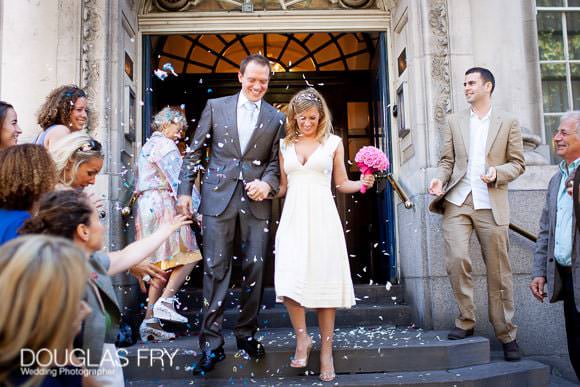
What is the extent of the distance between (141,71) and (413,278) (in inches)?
160

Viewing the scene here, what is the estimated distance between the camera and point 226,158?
466 centimetres

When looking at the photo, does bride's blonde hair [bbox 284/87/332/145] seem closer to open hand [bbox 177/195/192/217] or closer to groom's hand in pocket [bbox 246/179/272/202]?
groom's hand in pocket [bbox 246/179/272/202]

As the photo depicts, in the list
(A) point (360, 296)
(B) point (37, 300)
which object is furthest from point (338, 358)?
(B) point (37, 300)

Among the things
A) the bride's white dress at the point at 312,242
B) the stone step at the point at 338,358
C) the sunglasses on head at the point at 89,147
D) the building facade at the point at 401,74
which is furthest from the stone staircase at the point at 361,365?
the sunglasses on head at the point at 89,147

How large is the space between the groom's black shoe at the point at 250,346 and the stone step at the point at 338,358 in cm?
9

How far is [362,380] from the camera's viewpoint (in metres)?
4.53

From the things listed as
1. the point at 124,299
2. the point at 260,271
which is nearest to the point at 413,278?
the point at 260,271

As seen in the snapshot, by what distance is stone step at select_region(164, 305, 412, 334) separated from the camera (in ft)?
20.9

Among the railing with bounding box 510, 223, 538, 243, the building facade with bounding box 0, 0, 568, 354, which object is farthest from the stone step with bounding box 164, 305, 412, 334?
the railing with bounding box 510, 223, 538, 243

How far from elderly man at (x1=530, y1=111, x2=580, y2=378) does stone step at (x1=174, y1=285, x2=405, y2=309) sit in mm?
2517

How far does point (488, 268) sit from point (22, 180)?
4050 millimetres

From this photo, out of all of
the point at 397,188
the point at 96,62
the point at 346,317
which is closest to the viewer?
the point at 96,62

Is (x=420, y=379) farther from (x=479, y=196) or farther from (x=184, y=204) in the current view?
(x=184, y=204)

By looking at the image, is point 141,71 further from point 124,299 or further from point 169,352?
point 169,352
